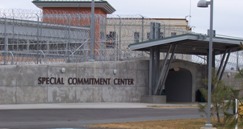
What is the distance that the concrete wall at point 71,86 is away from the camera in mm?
30062

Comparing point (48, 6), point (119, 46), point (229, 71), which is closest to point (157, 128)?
point (119, 46)

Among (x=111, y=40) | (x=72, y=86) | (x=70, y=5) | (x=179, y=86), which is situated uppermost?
(x=70, y=5)

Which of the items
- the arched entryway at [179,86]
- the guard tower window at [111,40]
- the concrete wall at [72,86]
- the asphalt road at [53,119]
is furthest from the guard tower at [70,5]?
the asphalt road at [53,119]

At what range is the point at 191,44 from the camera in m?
36.7

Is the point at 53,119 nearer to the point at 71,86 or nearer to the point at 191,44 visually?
the point at 71,86

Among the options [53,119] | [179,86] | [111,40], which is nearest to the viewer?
[53,119]

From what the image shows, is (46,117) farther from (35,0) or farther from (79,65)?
(35,0)

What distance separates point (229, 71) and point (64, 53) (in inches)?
621

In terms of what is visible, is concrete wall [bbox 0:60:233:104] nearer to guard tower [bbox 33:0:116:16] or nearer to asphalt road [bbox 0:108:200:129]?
asphalt road [bbox 0:108:200:129]

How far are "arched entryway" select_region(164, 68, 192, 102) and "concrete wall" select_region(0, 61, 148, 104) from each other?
5352mm

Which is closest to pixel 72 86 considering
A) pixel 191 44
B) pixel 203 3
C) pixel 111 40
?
pixel 111 40

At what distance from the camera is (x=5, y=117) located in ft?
68.1

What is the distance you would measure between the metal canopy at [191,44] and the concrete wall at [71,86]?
1793mm

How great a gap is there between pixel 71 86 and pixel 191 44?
368 inches
